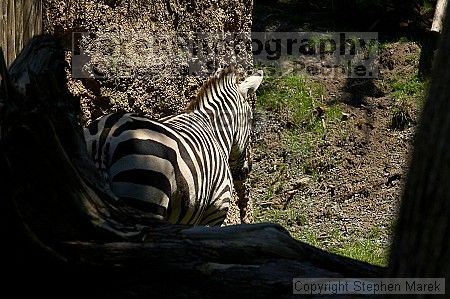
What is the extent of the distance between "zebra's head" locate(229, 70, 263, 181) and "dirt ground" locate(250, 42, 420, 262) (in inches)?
37.5

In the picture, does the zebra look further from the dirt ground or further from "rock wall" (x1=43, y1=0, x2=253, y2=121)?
the dirt ground

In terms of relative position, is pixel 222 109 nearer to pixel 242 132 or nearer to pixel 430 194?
pixel 242 132

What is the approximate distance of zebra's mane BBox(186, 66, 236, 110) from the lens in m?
5.31

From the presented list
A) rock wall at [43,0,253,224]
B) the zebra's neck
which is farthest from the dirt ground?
rock wall at [43,0,253,224]

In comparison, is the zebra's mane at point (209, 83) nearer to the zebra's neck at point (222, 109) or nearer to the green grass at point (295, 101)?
the zebra's neck at point (222, 109)

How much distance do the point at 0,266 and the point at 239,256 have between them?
0.58 meters

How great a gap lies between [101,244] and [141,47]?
3042 millimetres

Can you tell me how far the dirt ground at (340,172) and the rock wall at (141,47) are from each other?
1.89 m

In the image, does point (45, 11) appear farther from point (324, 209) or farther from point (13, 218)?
point (324, 209)

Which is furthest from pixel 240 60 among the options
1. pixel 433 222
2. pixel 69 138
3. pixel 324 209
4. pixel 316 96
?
pixel 433 222

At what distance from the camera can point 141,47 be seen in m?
4.92

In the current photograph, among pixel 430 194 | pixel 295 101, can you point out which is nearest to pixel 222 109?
pixel 295 101

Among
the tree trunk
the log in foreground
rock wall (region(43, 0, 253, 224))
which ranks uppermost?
the tree trunk

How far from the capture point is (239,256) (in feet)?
6.32
